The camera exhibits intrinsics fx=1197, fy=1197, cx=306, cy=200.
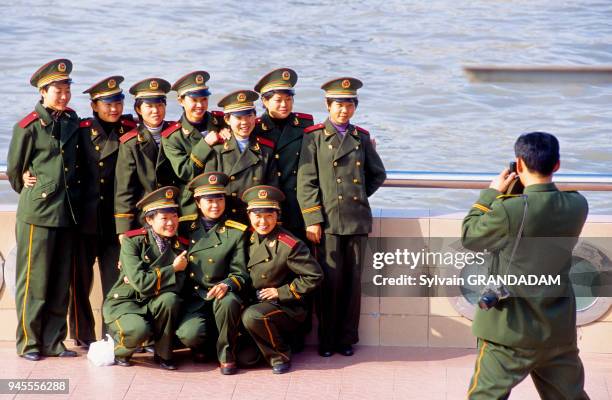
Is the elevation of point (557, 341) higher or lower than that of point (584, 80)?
lower

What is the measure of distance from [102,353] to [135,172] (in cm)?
101

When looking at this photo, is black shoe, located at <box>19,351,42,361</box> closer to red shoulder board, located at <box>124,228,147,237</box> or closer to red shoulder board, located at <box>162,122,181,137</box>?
red shoulder board, located at <box>124,228,147,237</box>

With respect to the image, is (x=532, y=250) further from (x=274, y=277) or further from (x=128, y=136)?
(x=128, y=136)

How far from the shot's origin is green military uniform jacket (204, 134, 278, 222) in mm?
6594

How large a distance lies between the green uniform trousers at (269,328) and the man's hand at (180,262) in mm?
414

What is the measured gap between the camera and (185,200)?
6.61 metres

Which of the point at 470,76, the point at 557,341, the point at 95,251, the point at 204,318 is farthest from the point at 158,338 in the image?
the point at 470,76

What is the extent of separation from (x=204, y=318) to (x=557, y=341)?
86.4 inches

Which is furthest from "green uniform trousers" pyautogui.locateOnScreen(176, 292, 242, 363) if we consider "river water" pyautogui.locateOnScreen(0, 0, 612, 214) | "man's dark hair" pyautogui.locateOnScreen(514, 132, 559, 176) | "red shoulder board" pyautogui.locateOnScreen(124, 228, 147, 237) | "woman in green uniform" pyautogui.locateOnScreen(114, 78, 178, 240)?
"river water" pyautogui.locateOnScreen(0, 0, 612, 214)

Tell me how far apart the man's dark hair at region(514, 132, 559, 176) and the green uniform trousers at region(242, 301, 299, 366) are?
1990 mm

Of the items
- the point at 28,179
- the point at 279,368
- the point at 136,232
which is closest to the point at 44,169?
the point at 28,179

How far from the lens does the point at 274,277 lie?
6.49 m

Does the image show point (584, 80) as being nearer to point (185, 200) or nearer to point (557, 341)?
point (557, 341)

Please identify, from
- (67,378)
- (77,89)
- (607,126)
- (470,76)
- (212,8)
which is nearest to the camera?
(470,76)
